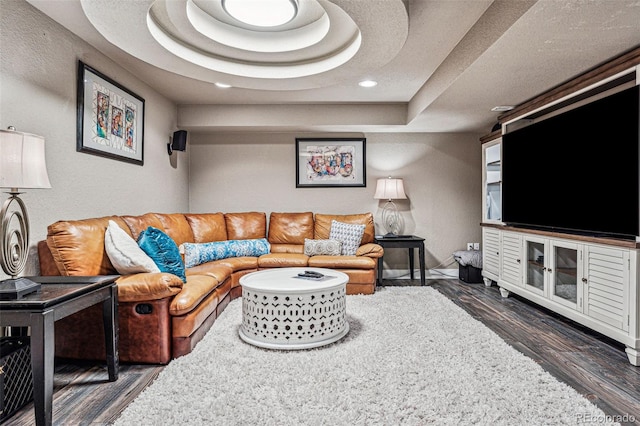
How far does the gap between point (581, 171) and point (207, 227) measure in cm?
382

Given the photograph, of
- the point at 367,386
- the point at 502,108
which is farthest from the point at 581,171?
the point at 367,386

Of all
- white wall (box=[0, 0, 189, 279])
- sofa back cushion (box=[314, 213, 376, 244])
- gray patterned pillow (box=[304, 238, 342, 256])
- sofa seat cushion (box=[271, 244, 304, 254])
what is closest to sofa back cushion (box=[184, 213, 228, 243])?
sofa seat cushion (box=[271, 244, 304, 254])

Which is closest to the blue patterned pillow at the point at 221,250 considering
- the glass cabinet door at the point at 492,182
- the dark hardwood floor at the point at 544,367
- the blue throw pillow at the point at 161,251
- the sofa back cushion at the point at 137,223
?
the sofa back cushion at the point at 137,223

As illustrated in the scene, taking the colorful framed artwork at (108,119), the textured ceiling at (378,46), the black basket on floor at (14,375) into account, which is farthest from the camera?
the colorful framed artwork at (108,119)

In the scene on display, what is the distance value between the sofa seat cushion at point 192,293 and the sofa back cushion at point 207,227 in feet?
4.45

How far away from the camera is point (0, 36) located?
2.04 meters

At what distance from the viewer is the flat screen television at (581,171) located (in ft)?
7.68

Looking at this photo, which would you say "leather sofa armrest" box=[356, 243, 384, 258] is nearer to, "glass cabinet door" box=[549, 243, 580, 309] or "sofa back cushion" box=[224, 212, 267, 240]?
"sofa back cushion" box=[224, 212, 267, 240]

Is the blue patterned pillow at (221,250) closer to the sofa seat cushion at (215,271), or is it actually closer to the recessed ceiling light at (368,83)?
the sofa seat cushion at (215,271)

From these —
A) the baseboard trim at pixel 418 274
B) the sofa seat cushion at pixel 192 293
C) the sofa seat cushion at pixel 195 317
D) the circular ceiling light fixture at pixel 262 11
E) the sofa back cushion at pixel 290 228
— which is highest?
the circular ceiling light fixture at pixel 262 11

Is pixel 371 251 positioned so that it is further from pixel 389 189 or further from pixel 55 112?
pixel 55 112

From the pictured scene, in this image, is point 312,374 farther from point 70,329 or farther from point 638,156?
point 638,156

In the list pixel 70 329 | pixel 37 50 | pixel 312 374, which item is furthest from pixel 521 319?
pixel 37 50

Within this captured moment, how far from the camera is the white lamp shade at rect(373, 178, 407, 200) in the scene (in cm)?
480
